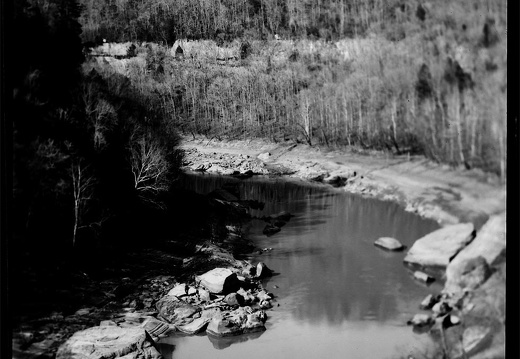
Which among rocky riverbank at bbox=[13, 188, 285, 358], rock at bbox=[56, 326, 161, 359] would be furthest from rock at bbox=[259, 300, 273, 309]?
rock at bbox=[56, 326, 161, 359]

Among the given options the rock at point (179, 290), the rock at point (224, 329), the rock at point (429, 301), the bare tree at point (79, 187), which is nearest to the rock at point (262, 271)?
the rock at point (224, 329)

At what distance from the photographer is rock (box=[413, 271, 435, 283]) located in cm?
229

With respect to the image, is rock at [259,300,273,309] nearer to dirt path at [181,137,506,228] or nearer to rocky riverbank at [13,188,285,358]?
rocky riverbank at [13,188,285,358]

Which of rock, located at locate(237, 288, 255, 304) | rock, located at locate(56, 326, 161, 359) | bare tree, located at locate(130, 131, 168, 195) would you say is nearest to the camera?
rock, located at locate(56, 326, 161, 359)

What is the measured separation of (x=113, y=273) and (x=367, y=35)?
160 cm

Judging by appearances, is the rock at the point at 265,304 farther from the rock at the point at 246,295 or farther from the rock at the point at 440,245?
the rock at the point at 440,245

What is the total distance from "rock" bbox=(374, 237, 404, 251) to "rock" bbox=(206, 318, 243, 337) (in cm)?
81

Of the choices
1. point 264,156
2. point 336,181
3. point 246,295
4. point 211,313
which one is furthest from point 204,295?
point 336,181

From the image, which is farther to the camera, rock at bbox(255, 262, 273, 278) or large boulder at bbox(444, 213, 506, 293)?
rock at bbox(255, 262, 273, 278)

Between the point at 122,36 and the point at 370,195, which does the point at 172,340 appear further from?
the point at 122,36

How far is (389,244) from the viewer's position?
2.37m

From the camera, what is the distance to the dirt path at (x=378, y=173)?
7.64 ft

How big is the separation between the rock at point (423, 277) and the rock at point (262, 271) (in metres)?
0.69

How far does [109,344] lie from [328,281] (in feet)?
3.42
